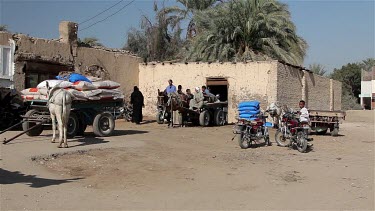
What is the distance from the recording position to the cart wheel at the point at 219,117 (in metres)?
19.7

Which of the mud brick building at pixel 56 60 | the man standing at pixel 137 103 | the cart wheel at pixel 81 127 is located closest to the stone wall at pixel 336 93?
the mud brick building at pixel 56 60

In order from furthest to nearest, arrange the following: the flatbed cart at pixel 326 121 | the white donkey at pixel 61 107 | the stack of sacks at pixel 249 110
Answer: the flatbed cart at pixel 326 121 < the stack of sacks at pixel 249 110 < the white donkey at pixel 61 107

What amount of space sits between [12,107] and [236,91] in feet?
35.1

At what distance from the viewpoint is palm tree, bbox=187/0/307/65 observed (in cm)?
2742

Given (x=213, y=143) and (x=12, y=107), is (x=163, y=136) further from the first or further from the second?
(x=12, y=107)

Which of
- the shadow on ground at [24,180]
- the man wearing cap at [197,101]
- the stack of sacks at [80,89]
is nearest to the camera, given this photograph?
the shadow on ground at [24,180]

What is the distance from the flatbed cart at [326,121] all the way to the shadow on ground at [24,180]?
38.7 ft

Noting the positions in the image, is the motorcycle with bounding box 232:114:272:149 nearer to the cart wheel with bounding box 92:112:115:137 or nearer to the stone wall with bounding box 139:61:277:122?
the cart wheel with bounding box 92:112:115:137

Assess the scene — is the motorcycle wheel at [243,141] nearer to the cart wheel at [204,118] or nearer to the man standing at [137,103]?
the cart wheel at [204,118]

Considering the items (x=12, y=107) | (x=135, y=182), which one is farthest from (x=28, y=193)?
(x=12, y=107)

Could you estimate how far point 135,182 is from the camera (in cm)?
827

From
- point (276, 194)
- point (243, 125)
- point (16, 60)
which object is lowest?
point (276, 194)

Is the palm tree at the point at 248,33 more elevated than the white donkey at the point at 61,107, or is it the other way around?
the palm tree at the point at 248,33

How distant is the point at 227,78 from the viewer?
21.9m
